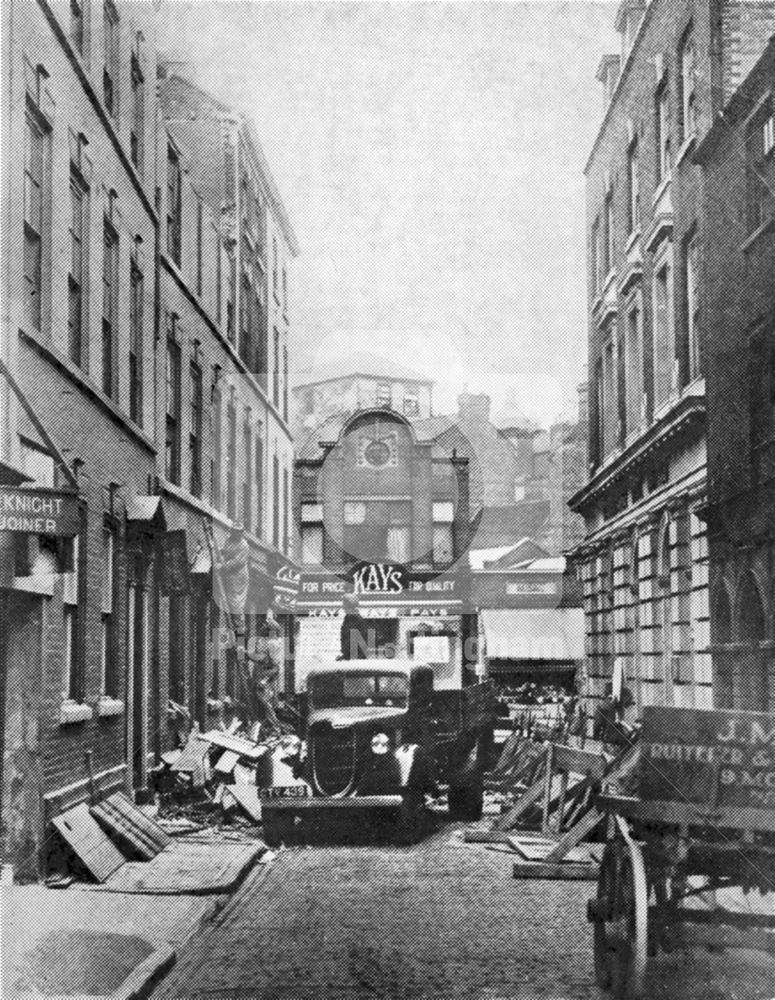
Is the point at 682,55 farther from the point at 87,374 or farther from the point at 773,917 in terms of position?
the point at 773,917

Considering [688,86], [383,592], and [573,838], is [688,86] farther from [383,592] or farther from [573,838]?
[573,838]

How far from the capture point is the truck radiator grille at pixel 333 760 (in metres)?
14.2

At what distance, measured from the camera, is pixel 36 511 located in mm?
8945

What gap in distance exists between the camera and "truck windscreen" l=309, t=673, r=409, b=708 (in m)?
14.8

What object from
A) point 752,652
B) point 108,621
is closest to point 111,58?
point 108,621

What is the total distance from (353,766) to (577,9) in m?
7.86

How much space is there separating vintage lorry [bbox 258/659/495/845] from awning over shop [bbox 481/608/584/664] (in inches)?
28.8

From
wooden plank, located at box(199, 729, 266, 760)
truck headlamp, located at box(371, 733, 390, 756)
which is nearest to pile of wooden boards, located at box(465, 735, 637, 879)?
truck headlamp, located at box(371, 733, 390, 756)

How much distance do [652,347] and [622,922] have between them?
1096cm

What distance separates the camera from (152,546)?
12.7 metres

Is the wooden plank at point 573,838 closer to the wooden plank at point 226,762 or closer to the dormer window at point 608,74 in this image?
the wooden plank at point 226,762

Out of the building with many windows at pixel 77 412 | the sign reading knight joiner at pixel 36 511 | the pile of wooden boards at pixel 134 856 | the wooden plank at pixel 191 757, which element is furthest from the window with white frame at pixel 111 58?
the pile of wooden boards at pixel 134 856

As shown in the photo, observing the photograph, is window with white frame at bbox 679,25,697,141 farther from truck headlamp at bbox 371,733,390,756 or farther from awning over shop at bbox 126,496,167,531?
truck headlamp at bbox 371,733,390,756

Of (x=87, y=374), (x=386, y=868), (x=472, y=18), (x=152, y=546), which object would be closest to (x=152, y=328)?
(x=87, y=374)
